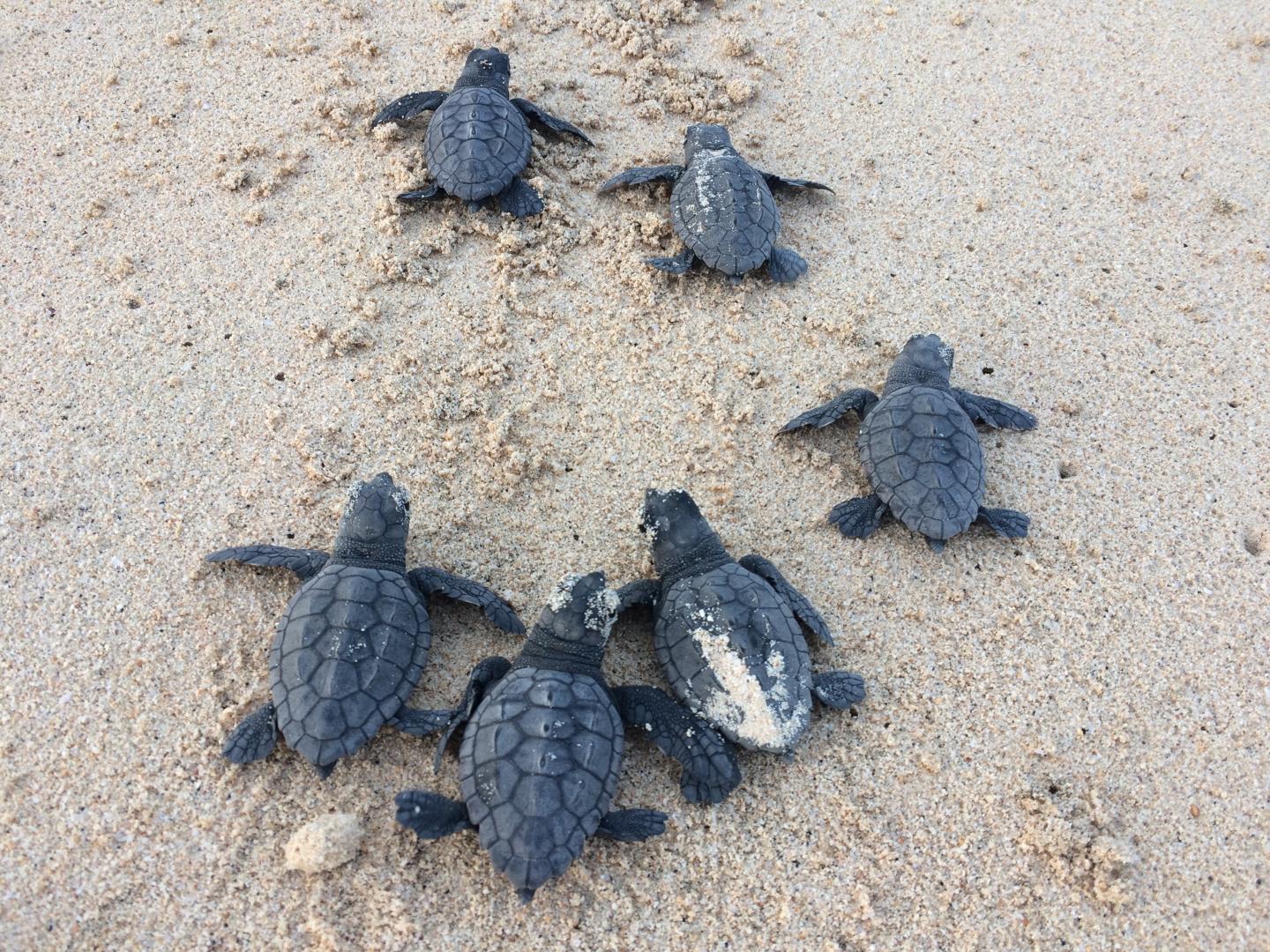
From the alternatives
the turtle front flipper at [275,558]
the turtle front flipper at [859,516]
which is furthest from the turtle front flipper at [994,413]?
the turtle front flipper at [275,558]

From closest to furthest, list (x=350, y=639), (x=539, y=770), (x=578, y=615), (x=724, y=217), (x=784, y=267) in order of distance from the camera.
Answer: (x=539, y=770)
(x=350, y=639)
(x=578, y=615)
(x=724, y=217)
(x=784, y=267)

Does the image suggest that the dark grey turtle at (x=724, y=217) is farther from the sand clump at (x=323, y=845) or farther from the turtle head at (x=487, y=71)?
the sand clump at (x=323, y=845)

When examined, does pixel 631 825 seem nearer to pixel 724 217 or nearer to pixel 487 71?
pixel 724 217

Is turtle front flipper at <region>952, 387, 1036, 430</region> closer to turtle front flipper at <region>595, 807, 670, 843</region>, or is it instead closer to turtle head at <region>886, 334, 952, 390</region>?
turtle head at <region>886, 334, 952, 390</region>

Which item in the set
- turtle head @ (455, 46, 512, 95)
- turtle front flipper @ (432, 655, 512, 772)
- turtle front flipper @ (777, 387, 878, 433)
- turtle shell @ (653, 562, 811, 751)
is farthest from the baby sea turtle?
turtle head @ (455, 46, 512, 95)

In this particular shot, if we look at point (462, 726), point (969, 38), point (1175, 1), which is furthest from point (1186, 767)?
point (1175, 1)

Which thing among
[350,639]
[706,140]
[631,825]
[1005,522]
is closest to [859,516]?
[1005,522]

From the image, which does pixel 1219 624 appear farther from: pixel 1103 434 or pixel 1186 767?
pixel 1103 434
